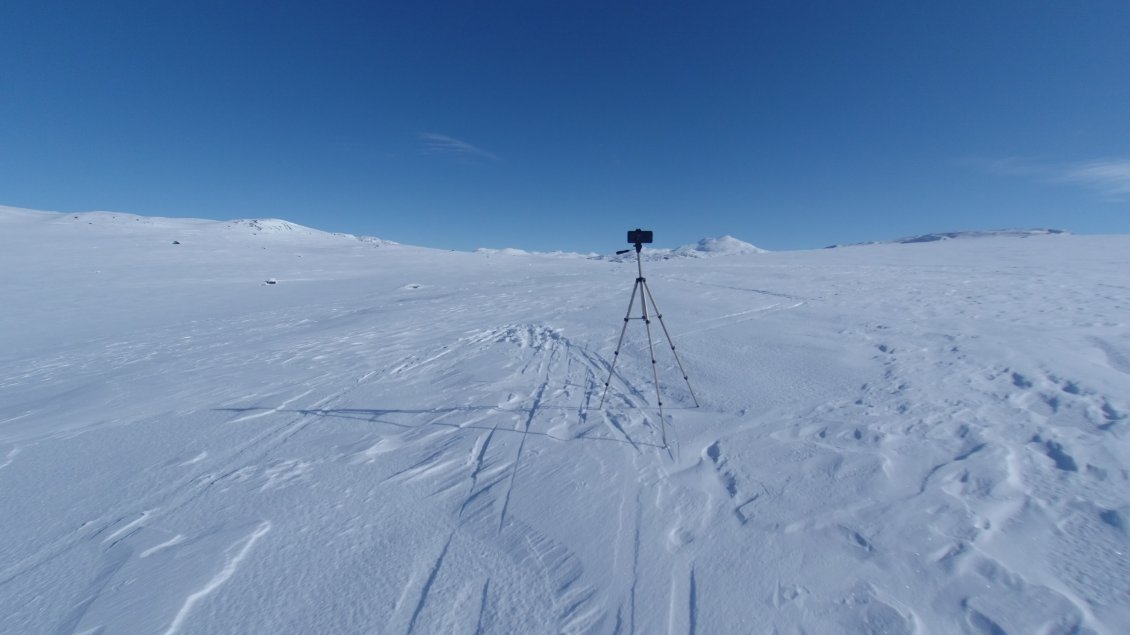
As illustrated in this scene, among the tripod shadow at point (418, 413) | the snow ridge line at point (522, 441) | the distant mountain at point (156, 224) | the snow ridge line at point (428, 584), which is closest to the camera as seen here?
the snow ridge line at point (428, 584)

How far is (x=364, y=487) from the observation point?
11.8ft

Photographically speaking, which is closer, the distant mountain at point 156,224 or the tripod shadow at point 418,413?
the tripod shadow at point 418,413

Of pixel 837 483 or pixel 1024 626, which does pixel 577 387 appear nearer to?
pixel 837 483

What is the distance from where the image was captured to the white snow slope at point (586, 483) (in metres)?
2.43

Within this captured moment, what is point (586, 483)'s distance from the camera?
351 centimetres

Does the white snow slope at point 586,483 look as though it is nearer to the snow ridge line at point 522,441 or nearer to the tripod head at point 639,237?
the snow ridge line at point 522,441

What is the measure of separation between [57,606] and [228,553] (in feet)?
2.67

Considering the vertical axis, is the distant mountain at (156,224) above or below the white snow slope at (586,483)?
above

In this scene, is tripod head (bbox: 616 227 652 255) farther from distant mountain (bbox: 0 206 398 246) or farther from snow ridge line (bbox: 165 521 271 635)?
distant mountain (bbox: 0 206 398 246)

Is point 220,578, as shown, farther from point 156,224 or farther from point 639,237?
point 156,224

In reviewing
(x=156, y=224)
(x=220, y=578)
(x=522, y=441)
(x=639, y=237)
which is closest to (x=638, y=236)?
(x=639, y=237)

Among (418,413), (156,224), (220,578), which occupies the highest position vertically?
(156,224)

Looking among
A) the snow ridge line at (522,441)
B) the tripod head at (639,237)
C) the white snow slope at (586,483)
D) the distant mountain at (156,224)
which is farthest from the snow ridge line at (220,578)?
the distant mountain at (156,224)

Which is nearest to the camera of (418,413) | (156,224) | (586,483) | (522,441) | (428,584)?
(428,584)
